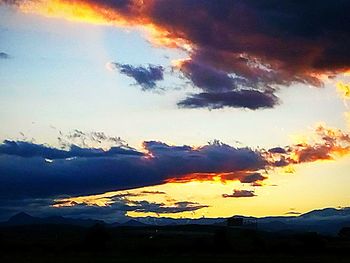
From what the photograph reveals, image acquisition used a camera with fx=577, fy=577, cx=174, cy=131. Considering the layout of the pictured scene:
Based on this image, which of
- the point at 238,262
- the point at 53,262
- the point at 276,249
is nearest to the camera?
the point at 53,262

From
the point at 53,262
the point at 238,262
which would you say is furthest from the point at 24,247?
the point at 238,262

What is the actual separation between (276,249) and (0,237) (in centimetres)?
8033

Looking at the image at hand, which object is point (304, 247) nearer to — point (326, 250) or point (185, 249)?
point (326, 250)

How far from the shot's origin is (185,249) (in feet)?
504

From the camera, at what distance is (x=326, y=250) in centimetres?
15088

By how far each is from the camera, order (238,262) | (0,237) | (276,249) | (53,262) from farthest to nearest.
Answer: (0,237), (276,249), (238,262), (53,262)

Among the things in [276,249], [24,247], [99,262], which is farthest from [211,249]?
[99,262]

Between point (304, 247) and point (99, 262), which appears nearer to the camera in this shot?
point (99, 262)

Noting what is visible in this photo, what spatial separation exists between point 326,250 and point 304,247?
318 inches

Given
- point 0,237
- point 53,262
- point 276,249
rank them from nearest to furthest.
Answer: point 53,262, point 276,249, point 0,237

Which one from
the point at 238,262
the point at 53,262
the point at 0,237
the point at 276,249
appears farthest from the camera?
the point at 0,237

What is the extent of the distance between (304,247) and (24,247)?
7565 cm

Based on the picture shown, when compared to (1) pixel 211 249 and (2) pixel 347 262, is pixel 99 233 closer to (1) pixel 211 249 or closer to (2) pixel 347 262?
(1) pixel 211 249

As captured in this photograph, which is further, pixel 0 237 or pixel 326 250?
→ pixel 0 237
